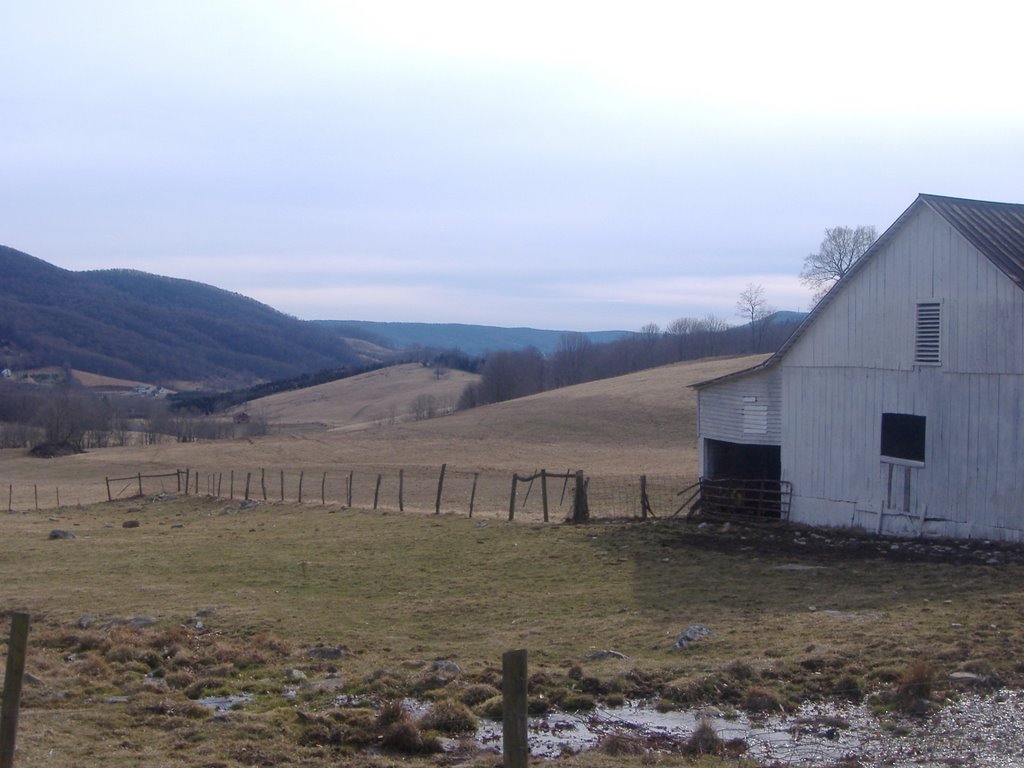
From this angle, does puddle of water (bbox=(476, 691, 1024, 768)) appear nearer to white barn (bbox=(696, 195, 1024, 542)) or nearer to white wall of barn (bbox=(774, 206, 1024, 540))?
white wall of barn (bbox=(774, 206, 1024, 540))

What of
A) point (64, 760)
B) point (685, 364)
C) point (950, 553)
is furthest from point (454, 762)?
point (685, 364)

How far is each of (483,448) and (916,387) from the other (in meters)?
45.6

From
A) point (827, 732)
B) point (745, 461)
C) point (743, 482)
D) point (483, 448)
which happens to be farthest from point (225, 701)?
point (483, 448)

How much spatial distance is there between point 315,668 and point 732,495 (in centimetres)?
1692

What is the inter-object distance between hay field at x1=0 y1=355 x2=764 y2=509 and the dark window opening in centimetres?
2457

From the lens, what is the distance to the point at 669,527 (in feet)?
78.9

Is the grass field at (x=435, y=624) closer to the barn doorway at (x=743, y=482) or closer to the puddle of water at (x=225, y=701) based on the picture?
the puddle of water at (x=225, y=701)

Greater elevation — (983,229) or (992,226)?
(992,226)

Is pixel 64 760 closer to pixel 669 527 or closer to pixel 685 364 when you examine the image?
pixel 669 527

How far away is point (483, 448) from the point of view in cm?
6494

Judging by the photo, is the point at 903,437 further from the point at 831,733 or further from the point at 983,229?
the point at 831,733

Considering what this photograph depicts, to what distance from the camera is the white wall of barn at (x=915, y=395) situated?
19.0m

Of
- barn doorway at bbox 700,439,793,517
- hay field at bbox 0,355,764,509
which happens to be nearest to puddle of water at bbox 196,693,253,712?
barn doorway at bbox 700,439,793,517

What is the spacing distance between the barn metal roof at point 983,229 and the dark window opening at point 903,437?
3.40 m
